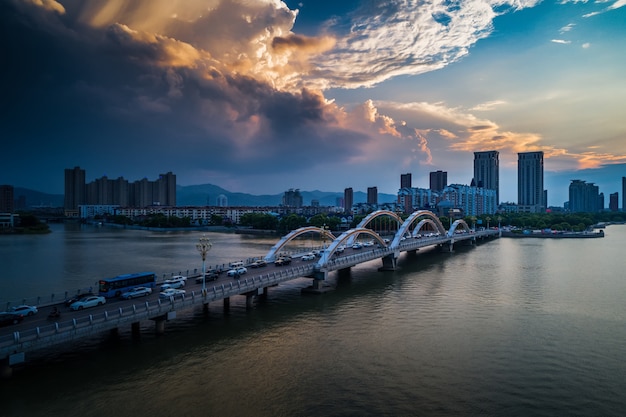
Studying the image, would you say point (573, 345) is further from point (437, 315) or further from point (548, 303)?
point (548, 303)

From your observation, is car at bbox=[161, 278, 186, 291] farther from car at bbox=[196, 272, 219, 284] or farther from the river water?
the river water

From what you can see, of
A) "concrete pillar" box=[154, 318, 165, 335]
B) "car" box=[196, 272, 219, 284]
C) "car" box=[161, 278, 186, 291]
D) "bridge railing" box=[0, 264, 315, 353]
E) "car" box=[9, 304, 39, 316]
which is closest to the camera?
"bridge railing" box=[0, 264, 315, 353]

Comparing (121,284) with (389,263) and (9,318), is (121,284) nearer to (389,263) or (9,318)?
(9,318)

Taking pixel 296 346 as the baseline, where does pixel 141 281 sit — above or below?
above

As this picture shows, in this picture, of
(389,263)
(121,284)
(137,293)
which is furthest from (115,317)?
(389,263)

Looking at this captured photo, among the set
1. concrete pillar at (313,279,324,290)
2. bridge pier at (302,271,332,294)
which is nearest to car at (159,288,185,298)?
bridge pier at (302,271,332,294)

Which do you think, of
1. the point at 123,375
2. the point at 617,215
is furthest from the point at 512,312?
the point at 617,215
